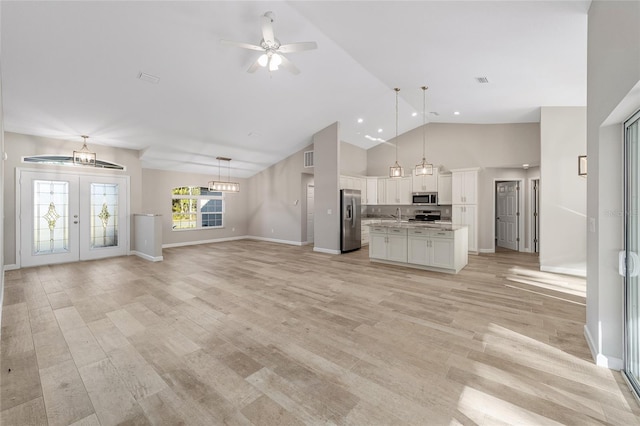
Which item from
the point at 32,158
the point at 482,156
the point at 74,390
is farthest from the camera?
the point at 482,156

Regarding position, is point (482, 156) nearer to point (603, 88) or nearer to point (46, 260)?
point (603, 88)

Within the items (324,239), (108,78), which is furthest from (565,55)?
(108,78)

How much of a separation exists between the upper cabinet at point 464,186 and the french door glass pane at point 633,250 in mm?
5241

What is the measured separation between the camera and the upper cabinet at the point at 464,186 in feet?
23.2

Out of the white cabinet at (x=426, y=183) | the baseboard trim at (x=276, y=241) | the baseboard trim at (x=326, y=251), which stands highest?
the white cabinet at (x=426, y=183)

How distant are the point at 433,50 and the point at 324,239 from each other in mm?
5106

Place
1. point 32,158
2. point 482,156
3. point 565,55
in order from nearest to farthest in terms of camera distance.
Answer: point 565,55
point 32,158
point 482,156

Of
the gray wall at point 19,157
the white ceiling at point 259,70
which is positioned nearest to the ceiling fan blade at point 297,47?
the white ceiling at point 259,70

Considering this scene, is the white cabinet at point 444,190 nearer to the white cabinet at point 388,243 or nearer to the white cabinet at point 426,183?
the white cabinet at point 426,183

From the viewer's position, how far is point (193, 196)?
940 cm

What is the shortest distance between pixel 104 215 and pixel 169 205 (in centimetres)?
199

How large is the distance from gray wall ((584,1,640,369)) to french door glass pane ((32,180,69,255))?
919 cm

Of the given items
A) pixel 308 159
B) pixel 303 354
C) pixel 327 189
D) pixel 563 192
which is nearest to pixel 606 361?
pixel 303 354

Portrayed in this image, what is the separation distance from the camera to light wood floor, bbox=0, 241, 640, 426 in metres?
1.75
